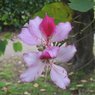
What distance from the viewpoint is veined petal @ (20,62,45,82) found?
0.57 m

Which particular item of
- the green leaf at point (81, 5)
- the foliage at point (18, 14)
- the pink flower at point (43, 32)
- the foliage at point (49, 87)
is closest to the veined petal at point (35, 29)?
the pink flower at point (43, 32)

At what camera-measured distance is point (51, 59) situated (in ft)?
1.94

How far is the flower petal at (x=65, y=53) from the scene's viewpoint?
584 mm

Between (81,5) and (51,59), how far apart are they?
8.2 inches

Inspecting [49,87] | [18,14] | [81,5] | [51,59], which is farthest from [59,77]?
[49,87]

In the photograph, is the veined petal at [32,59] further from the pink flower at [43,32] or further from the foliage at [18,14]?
the foliage at [18,14]

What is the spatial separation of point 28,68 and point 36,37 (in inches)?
2.1

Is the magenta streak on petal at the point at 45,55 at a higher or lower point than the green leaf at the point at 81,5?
lower

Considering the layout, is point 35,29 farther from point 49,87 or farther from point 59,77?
point 49,87

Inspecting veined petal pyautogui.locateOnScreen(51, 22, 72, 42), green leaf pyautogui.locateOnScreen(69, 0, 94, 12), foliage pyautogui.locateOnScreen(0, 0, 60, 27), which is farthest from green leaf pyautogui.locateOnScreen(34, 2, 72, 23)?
foliage pyautogui.locateOnScreen(0, 0, 60, 27)

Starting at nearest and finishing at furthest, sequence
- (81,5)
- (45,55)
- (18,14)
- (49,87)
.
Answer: (45,55) → (81,5) → (18,14) → (49,87)

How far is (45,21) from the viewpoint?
595 millimetres

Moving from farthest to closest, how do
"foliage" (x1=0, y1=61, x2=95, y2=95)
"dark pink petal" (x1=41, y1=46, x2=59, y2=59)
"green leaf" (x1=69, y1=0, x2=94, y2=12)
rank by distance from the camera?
"foliage" (x1=0, y1=61, x2=95, y2=95), "green leaf" (x1=69, y1=0, x2=94, y2=12), "dark pink petal" (x1=41, y1=46, x2=59, y2=59)

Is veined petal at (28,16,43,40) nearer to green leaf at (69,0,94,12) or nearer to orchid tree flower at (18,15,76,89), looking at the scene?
orchid tree flower at (18,15,76,89)
